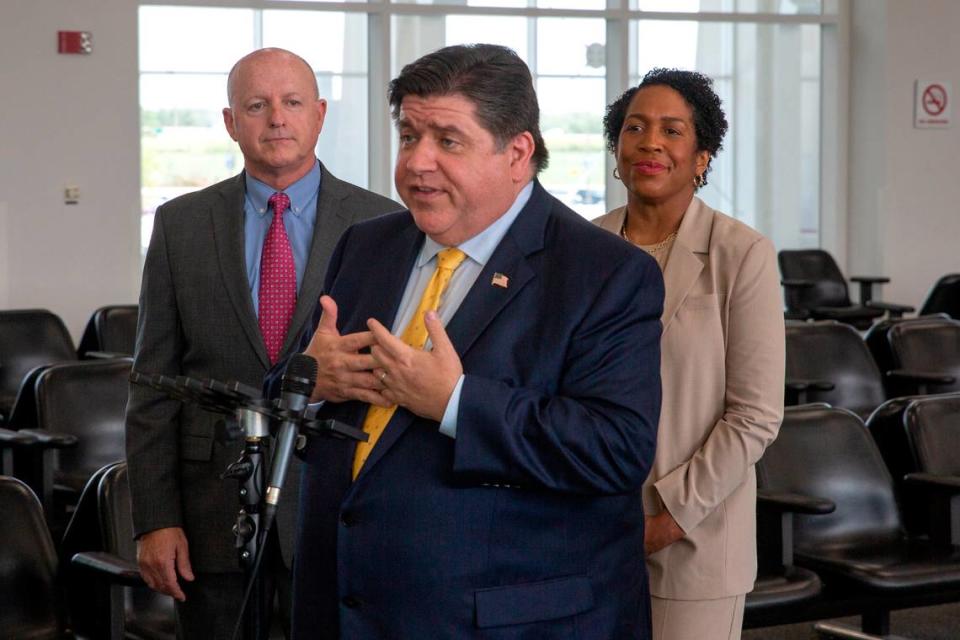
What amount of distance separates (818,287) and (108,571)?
25.6 feet

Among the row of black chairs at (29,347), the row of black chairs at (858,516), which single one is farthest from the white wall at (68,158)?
the row of black chairs at (858,516)

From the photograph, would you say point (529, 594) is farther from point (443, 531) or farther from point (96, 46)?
point (96, 46)

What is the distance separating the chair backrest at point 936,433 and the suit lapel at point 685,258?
2038mm

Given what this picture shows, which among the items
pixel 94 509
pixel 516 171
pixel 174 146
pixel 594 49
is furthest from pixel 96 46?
pixel 516 171

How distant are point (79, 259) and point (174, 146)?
1110 mm

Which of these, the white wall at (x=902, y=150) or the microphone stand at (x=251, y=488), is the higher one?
the white wall at (x=902, y=150)

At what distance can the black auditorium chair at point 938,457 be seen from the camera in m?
4.01

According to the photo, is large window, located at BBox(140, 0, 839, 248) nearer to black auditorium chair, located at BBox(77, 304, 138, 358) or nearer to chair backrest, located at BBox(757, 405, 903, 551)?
black auditorium chair, located at BBox(77, 304, 138, 358)

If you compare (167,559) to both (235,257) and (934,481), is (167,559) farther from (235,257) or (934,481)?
(934,481)

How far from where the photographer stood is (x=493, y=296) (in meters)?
1.81

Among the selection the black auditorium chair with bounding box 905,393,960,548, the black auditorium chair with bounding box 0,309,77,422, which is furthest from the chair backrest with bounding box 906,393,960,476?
→ the black auditorium chair with bounding box 0,309,77,422

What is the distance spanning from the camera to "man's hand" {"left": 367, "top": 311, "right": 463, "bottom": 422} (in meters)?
1.70

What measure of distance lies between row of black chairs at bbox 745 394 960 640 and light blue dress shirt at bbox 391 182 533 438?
1.85m

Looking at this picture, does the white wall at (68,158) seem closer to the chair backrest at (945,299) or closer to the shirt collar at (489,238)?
the chair backrest at (945,299)
